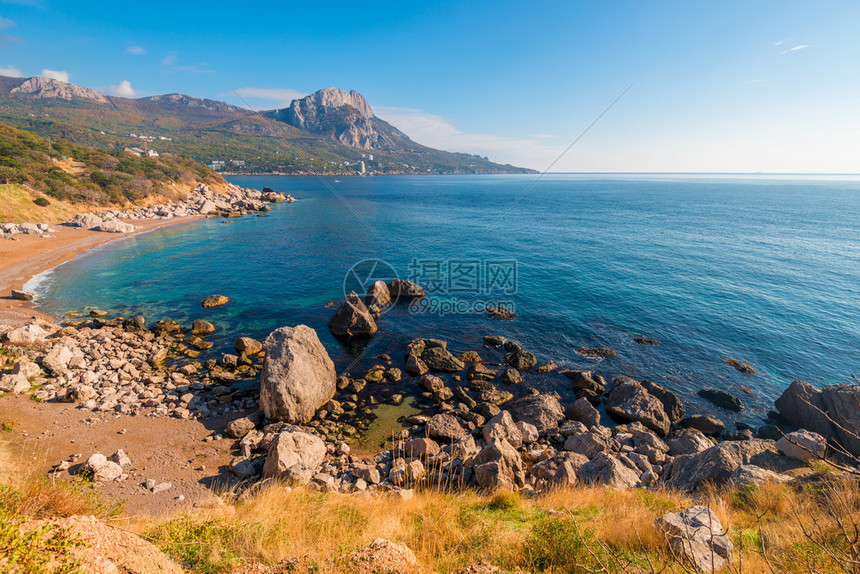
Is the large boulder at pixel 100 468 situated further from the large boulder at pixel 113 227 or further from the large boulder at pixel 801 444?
the large boulder at pixel 113 227

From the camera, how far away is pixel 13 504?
5363 millimetres

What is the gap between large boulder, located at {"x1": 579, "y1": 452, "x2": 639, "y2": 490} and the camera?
12508 mm

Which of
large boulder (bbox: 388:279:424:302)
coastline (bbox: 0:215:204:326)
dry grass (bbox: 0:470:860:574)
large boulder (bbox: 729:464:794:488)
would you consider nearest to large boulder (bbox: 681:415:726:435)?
large boulder (bbox: 729:464:794:488)

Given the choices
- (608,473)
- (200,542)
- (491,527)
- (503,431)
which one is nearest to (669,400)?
(608,473)

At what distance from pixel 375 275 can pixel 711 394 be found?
97.5ft

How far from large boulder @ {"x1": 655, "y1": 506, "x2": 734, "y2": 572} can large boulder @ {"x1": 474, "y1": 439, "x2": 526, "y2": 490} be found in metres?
5.09

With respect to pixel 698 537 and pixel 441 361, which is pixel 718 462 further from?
pixel 441 361

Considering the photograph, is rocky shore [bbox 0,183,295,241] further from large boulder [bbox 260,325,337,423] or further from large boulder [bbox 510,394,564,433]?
large boulder [bbox 510,394,564,433]

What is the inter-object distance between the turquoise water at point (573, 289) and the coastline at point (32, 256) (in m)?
1.50

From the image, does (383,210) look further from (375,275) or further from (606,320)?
(606,320)

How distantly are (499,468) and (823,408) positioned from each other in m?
17.4

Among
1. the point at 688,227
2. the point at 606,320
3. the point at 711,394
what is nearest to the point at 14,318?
the point at 606,320

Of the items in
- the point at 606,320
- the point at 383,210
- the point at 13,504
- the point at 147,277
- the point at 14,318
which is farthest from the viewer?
the point at 383,210

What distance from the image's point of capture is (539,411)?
1777 centimetres
